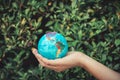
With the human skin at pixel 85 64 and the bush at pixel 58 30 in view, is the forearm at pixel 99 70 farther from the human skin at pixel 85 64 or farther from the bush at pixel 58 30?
the bush at pixel 58 30

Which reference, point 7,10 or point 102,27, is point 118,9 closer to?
point 102,27

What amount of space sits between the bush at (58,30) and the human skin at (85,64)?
2.00 feet

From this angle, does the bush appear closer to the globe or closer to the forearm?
the globe

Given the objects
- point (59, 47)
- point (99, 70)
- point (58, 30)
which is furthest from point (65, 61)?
point (58, 30)

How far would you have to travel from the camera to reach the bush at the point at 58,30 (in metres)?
3.94

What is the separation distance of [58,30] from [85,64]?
0.88m

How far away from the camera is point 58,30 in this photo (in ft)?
13.1

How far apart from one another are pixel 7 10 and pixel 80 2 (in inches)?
35.1

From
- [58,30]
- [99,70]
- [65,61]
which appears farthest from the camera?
[58,30]

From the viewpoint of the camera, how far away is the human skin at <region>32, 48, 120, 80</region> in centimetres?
315

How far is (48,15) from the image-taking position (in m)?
4.12

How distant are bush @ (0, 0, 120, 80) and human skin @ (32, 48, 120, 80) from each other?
2.00 ft

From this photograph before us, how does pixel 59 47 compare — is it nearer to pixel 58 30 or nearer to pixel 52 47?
pixel 52 47

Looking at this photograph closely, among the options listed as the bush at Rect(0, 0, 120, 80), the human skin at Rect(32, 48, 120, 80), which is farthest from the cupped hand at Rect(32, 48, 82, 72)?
the bush at Rect(0, 0, 120, 80)
